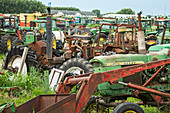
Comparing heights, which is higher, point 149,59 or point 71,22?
point 71,22

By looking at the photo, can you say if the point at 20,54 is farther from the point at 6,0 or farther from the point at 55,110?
the point at 6,0

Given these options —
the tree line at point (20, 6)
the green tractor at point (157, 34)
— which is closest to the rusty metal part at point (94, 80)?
the green tractor at point (157, 34)

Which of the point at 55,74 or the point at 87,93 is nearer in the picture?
the point at 87,93

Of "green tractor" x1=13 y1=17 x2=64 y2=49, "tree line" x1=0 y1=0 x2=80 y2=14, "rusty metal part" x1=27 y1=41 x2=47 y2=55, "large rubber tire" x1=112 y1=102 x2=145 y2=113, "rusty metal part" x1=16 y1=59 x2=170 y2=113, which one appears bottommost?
"large rubber tire" x1=112 y1=102 x2=145 y2=113

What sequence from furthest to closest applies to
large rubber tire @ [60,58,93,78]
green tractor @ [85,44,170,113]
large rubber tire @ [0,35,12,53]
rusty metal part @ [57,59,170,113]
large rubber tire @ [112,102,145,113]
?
large rubber tire @ [0,35,12,53], large rubber tire @ [60,58,93,78], green tractor @ [85,44,170,113], large rubber tire @ [112,102,145,113], rusty metal part @ [57,59,170,113]

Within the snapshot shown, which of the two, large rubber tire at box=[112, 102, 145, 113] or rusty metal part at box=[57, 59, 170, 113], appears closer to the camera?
rusty metal part at box=[57, 59, 170, 113]

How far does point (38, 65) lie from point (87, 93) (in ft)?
19.3

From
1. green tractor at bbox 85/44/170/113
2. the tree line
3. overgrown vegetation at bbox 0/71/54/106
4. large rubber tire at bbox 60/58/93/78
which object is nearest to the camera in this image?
green tractor at bbox 85/44/170/113

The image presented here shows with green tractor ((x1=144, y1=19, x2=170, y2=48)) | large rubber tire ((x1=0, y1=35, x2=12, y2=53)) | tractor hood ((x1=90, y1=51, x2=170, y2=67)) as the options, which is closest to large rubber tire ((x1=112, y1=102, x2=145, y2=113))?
tractor hood ((x1=90, y1=51, x2=170, y2=67))

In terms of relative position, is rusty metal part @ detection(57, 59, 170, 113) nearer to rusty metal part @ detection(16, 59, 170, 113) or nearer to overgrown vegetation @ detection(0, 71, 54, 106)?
rusty metal part @ detection(16, 59, 170, 113)

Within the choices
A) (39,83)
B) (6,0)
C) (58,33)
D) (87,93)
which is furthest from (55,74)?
(6,0)

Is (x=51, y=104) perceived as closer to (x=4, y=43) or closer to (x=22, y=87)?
(x=22, y=87)

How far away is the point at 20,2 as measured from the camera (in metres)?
70.1

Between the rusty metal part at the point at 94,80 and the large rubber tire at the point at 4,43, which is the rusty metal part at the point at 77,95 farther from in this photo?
the large rubber tire at the point at 4,43
